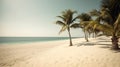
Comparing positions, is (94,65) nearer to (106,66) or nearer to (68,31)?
(106,66)

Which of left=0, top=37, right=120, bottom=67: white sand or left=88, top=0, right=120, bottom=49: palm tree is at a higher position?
left=88, top=0, right=120, bottom=49: palm tree

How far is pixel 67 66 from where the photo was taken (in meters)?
7.63

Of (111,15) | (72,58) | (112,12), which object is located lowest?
(72,58)

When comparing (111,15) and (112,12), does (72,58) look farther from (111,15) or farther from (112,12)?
(112,12)

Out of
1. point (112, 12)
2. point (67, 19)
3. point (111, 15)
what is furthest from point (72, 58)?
point (67, 19)

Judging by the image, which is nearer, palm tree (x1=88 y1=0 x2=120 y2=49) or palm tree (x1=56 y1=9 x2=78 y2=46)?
palm tree (x1=88 y1=0 x2=120 y2=49)

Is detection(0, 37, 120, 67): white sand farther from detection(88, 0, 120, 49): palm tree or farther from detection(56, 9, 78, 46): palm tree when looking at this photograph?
detection(56, 9, 78, 46): palm tree

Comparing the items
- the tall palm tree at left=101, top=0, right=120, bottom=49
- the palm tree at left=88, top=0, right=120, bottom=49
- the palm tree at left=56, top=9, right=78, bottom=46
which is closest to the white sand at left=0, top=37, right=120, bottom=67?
the tall palm tree at left=101, top=0, right=120, bottom=49

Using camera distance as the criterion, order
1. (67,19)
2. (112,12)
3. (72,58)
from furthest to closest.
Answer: (67,19)
(112,12)
(72,58)

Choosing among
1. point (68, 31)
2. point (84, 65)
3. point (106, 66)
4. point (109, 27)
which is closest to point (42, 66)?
point (84, 65)

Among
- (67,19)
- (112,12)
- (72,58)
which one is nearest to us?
(72,58)

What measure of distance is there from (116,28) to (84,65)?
5.00 m

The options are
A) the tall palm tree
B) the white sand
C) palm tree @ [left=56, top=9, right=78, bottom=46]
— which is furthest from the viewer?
palm tree @ [left=56, top=9, right=78, bottom=46]

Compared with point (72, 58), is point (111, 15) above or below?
above
